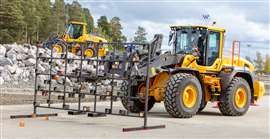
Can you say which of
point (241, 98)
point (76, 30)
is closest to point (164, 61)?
point (241, 98)

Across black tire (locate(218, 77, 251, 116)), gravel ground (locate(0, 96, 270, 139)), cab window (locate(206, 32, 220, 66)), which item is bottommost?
gravel ground (locate(0, 96, 270, 139))

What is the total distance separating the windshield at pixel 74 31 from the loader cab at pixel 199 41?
28954 millimetres

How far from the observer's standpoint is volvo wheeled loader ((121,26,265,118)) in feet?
54.7

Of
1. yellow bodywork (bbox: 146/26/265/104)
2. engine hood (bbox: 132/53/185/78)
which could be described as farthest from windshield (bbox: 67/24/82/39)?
engine hood (bbox: 132/53/185/78)

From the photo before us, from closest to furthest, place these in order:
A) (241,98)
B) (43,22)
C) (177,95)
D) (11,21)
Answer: (177,95) → (241,98) → (11,21) → (43,22)

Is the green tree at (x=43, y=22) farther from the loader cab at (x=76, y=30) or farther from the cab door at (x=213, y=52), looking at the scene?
the cab door at (x=213, y=52)

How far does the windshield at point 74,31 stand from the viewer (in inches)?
1843

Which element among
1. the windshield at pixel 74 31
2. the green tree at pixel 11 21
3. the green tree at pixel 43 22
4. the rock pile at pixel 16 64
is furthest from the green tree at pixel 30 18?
the rock pile at pixel 16 64

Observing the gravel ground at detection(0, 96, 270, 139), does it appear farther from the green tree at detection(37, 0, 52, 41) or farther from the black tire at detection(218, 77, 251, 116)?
the green tree at detection(37, 0, 52, 41)

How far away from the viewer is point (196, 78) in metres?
17.3

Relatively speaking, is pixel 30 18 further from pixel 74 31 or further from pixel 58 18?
pixel 74 31

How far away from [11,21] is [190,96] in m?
59.7

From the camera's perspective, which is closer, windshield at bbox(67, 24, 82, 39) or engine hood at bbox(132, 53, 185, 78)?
engine hood at bbox(132, 53, 185, 78)

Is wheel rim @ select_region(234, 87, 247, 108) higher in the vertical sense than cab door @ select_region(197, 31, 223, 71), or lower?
lower
